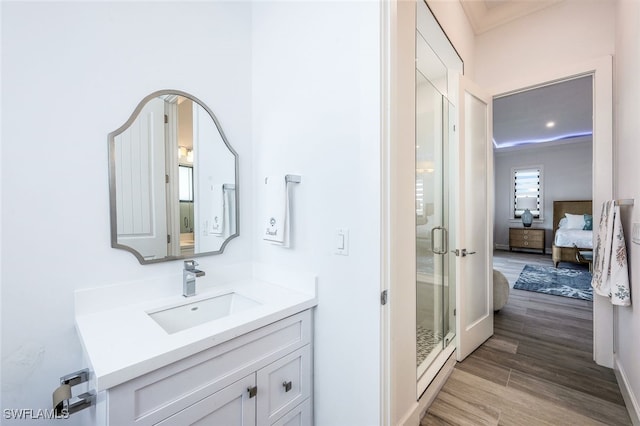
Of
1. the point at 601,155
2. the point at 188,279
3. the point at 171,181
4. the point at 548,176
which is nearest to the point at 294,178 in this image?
the point at 171,181

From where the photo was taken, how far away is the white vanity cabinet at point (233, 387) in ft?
2.73

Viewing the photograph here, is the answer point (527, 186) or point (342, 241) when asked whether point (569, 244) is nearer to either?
point (527, 186)

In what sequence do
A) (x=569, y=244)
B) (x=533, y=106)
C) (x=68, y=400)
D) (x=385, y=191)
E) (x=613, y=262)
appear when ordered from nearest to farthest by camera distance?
(x=68, y=400)
(x=385, y=191)
(x=613, y=262)
(x=533, y=106)
(x=569, y=244)

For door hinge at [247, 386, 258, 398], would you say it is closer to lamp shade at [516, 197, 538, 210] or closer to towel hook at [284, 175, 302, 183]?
towel hook at [284, 175, 302, 183]

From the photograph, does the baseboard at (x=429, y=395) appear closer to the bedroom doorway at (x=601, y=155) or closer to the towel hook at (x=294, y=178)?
the bedroom doorway at (x=601, y=155)

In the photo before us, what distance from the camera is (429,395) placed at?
1750 millimetres

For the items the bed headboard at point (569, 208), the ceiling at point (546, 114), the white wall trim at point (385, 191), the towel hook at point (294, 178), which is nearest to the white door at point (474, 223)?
the ceiling at point (546, 114)

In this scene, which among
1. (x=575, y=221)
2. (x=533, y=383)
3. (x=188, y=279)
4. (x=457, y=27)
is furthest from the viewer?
(x=575, y=221)

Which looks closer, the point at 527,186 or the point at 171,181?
the point at 171,181

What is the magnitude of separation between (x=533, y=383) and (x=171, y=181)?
8.89ft

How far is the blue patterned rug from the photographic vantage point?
152 inches

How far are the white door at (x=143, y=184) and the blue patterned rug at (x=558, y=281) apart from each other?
484 centimetres

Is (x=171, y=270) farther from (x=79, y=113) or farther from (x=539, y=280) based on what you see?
(x=539, y=280)

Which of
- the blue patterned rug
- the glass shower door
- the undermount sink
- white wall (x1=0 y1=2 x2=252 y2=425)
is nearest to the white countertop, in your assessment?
the undermount sink
